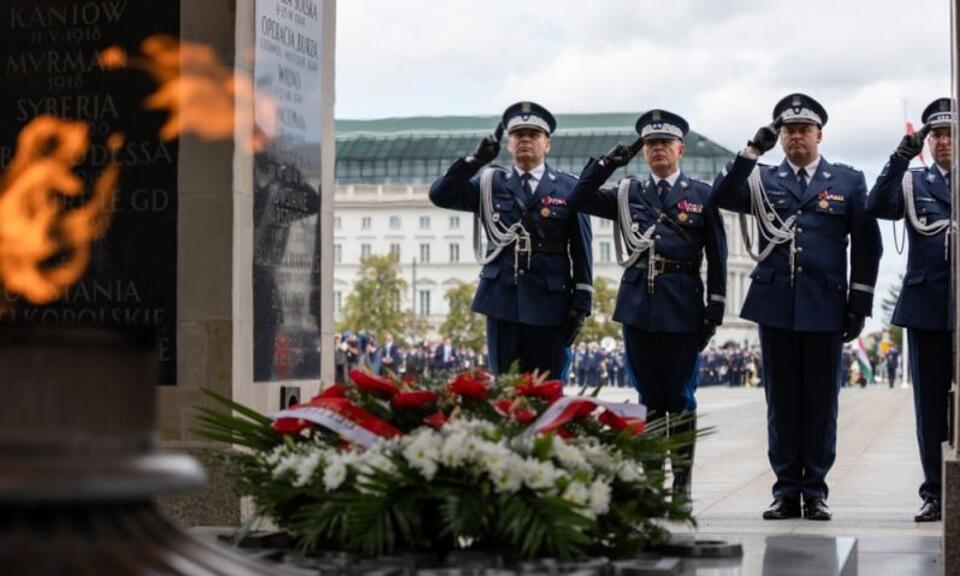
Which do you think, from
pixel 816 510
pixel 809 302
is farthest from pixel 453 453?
pixel 809 302

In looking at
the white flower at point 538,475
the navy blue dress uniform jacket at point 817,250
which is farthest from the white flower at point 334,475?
the navy blue dress uniform jacket at point 817,250

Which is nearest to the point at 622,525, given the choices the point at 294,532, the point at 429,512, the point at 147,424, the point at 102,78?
the point at 429,512

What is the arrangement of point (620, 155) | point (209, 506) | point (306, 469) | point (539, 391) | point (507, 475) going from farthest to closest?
point (620, 155), point (209, 506), point (539, 391), point (306, 469), point (507, 475)

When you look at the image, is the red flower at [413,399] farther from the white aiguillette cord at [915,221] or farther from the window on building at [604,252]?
the window on building at [604,252]

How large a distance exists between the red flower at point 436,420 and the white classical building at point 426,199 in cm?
7169

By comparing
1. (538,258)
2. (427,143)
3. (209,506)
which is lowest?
(209,506)

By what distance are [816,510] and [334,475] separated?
4832 millimetres

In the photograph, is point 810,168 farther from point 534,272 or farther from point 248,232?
point 248,232

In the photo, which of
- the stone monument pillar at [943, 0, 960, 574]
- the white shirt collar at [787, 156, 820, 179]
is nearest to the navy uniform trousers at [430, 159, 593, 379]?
the white shirt collar at [787, 156, 820, 179]

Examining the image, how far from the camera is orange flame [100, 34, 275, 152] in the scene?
7.30 m

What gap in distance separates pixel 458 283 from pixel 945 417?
328ft

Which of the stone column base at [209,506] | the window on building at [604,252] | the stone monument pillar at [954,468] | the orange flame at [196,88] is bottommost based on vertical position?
the stone column base at [209,506]

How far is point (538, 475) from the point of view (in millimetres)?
3471

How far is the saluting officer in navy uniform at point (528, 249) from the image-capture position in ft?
28.7
